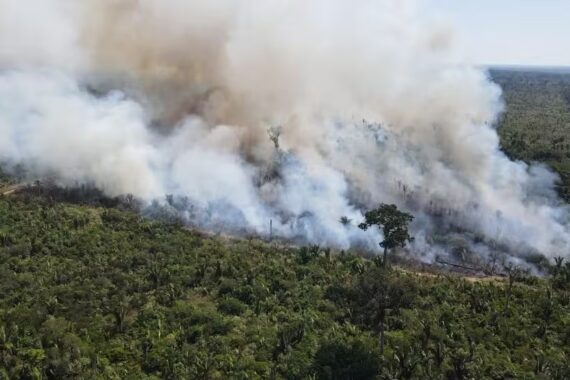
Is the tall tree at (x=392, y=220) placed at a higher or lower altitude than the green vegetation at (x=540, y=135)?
lower

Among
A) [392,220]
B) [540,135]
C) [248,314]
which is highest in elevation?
[540,135]

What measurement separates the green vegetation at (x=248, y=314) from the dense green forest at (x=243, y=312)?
0.11 m

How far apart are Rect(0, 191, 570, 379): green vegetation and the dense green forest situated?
113 millimetres

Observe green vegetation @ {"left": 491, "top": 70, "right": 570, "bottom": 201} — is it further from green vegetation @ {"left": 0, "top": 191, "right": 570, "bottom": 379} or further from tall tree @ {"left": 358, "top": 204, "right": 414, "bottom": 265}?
green vegetation @ {"left": 0, "top": 191, "right": 570, "bottom": 379}

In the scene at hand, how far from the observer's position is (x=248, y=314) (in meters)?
47.9

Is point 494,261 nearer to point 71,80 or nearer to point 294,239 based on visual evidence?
point 294,239

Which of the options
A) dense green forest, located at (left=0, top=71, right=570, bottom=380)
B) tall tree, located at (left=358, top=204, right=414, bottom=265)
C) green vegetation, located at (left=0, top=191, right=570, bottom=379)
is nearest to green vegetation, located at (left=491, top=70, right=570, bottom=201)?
tall tree, located at (left=358, top=204, right=414, bottom=265)

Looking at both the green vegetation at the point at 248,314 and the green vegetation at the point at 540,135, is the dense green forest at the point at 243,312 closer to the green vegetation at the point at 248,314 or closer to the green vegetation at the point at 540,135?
the green vegetation at the point at 248,314

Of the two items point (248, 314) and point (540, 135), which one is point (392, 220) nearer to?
Answer: point (248, 314)

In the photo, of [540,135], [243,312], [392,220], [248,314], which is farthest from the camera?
[540,135]

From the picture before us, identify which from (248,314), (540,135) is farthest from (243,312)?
(540,135)

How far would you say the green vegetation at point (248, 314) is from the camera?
135ft

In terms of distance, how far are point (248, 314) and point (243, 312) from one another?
70 centimetres

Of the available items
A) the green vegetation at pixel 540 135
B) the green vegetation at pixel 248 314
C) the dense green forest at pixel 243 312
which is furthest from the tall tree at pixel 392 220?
the green vegetation at pixel 540 135
